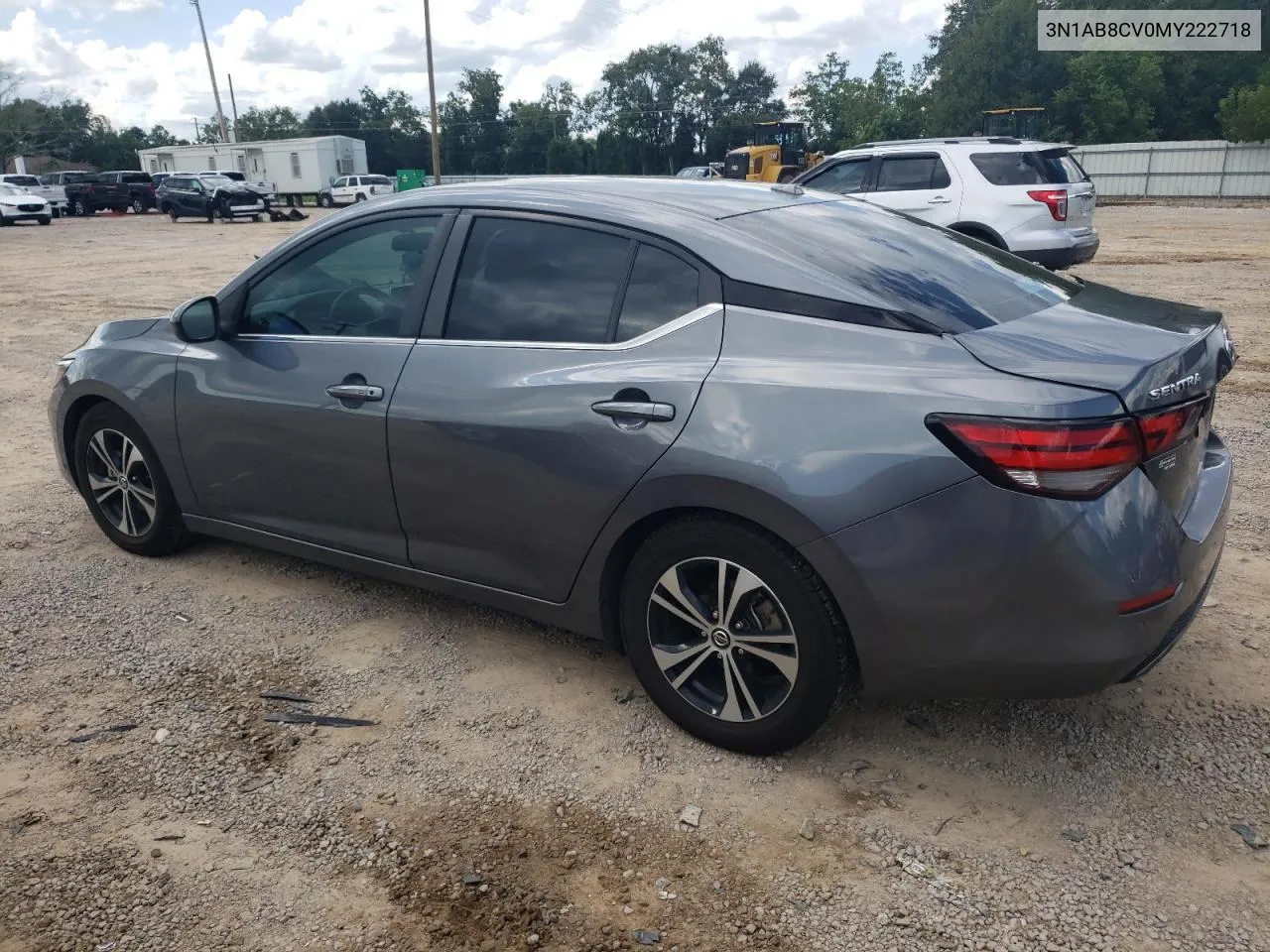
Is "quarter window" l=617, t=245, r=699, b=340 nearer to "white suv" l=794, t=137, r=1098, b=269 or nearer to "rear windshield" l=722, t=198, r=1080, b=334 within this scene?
"rear windshield" l=722, t=198, r=1080, b=334

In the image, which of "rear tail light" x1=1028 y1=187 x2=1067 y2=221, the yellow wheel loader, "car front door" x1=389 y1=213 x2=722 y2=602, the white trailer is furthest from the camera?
the white trailer

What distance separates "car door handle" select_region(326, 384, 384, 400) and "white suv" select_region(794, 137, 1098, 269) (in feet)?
29.0

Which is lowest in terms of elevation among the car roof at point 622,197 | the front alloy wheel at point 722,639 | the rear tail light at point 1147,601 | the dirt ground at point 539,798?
the dirt ground at point 539,798

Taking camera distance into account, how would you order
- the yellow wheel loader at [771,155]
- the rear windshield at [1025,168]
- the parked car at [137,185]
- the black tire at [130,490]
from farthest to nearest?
the parked car at [137,185], the yellow wheel loader at [771,155], the rear windshield at [1025,168], the black tire at [130,490]

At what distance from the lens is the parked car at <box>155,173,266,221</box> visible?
35.7m

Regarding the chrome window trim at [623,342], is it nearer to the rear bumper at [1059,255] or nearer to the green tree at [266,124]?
the rear bumper at [1059,255]

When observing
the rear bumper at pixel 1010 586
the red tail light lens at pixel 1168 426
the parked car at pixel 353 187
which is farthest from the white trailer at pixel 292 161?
the red tail light lens at pixel 1168 426

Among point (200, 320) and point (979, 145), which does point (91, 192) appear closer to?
point (979, 145)

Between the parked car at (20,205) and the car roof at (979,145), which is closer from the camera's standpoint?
the car roof at (979,145)

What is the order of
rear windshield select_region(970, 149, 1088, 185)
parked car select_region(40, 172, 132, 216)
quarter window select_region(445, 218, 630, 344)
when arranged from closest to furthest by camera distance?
1. quarter window select_region(445, 218, 630, 344)
2. rear windshield select_region(970, 149, 1088, 185)
3. parked car select_region(40, 172, 132, 216)

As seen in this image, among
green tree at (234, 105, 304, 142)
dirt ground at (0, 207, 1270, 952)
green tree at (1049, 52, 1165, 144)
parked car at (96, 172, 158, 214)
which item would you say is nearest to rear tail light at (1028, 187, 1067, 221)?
dirt ground at (0, 207, 1270, 952)

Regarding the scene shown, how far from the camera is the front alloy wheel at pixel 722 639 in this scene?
2809mm

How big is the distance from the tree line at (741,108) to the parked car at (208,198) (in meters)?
26.8

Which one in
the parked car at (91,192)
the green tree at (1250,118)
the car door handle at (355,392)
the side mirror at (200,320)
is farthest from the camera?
the parked car at (91,192)
